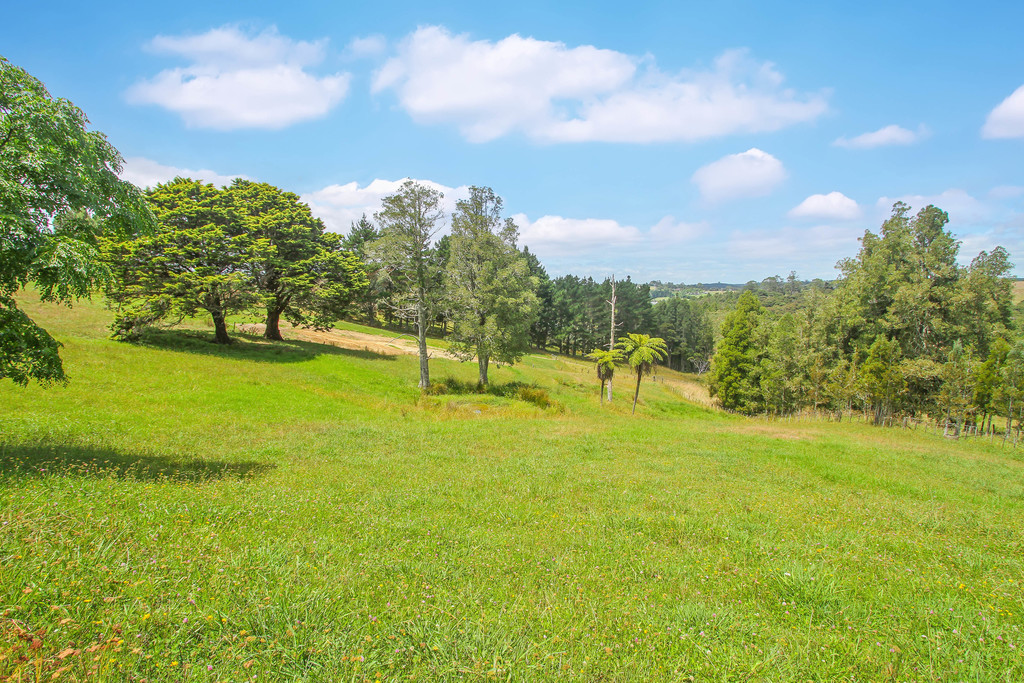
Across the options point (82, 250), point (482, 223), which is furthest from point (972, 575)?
point (482, 223)

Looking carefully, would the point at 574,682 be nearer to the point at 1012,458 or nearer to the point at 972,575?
the point at 972,575

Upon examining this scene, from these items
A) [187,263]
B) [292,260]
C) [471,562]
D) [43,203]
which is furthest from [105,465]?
[292,260]

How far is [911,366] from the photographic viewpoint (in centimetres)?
3084

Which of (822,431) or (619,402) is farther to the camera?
(619,402)

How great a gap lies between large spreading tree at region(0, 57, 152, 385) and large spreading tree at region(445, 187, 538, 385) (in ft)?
77.9

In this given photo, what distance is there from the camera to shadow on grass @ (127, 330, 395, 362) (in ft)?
104

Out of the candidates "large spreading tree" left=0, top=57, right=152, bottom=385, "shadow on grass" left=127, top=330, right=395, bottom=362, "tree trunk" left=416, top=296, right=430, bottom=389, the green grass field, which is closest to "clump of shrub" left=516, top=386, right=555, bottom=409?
"tree trunk" left=416, top=296, right=430, bottom=389

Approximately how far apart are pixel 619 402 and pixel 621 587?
32570 millimetres

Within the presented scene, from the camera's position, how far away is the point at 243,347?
115ft

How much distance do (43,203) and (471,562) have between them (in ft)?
30.6

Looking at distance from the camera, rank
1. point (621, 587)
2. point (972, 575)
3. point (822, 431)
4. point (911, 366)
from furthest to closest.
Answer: point (911, 366)
point (822, 431)
point (972, 575)
point (621, 587)

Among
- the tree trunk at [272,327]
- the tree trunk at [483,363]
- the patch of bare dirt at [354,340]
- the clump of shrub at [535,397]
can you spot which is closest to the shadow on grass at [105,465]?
the clump of shrub at [535,397]

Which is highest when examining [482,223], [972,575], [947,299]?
[482,223]

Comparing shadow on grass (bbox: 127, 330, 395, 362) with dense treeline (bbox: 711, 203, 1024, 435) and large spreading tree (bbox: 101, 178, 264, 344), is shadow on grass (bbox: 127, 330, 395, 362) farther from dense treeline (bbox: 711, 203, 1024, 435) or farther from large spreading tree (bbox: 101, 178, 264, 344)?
dense treeline (bbox: 711, 203, 1024, 435)
